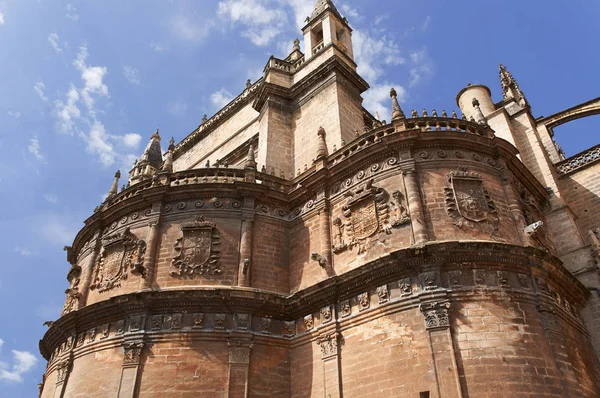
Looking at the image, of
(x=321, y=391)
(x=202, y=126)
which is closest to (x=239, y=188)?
(x=321, y=391)

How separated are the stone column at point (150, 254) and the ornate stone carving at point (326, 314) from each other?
564 centimetres

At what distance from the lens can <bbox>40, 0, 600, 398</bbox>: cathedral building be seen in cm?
1163

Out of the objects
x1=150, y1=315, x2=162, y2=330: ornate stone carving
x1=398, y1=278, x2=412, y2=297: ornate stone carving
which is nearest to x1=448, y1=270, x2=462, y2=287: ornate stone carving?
x1=398, y1=278, x2=412, y2=297: ornate stone carving

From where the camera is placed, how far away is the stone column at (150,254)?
50.7ft

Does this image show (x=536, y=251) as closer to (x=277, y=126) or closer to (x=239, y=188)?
(x=239, y=188)

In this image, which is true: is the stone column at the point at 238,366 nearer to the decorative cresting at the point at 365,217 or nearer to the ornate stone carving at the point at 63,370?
the decorative cresting at the point at 365,217

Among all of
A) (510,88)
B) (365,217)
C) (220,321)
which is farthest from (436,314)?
(510,88)

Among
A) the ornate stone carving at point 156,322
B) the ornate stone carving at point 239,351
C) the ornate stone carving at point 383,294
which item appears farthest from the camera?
the ornate stone carving at point 156,322

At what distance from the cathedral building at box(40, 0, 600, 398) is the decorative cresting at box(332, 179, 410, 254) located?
0.20ft

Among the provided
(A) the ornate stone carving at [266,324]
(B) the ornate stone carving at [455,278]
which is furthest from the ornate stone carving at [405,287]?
(A) the ornate stone carving at [266,324]

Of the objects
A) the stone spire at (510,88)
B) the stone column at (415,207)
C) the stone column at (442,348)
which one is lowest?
the stone column at (442,348)

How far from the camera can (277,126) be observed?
2136 centimetres

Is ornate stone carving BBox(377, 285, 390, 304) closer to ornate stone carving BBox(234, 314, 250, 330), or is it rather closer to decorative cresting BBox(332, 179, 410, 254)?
decorative cresting BBox(332, 179, 410, 254)

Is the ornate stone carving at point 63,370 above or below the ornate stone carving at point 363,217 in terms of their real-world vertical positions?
below
